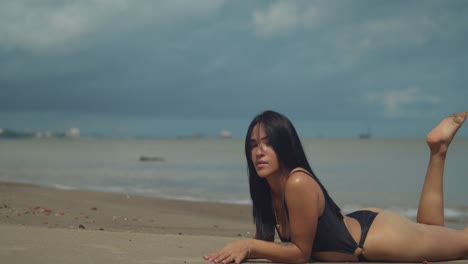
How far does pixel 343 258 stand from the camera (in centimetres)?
464

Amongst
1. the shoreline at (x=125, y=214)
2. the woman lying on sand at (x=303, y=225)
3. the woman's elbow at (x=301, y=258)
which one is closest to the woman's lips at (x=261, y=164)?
the woman lying on sand at (x=303, y=225)

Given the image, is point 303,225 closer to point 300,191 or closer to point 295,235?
point 295,235

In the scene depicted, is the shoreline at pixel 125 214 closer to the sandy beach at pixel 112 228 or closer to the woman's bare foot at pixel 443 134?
the sandy beach at pixel 112 228

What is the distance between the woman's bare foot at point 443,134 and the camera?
5395mm

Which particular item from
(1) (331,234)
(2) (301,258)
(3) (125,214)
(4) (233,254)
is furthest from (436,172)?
(3) (125,214)

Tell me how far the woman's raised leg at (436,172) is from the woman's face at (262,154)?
1.93 m

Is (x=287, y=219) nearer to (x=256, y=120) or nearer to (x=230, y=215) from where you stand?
(x=256, y=120)

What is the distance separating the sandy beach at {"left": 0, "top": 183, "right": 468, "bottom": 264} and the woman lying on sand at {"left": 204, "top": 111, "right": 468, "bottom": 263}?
43 cm

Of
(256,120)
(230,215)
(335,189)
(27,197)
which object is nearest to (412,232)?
(256,120)

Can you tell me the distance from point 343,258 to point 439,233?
1055mm

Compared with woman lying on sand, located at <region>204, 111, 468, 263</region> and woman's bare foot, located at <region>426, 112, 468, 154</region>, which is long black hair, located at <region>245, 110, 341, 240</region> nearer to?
woman lying on sand, located at <region>204, 111, 468, 263</region>

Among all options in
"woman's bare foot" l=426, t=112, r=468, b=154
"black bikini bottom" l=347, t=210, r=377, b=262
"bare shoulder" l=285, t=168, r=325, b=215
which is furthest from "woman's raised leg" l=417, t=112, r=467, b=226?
"bare shoulder" l=285, t=168, r=325, b=215

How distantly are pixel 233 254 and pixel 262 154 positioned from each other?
79cm

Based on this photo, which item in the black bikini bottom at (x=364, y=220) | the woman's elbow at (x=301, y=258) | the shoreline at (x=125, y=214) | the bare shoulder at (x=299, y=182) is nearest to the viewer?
the bare shoulder at (x=299, y=182)
